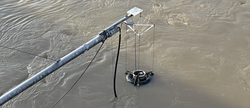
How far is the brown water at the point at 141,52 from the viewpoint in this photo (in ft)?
18.1

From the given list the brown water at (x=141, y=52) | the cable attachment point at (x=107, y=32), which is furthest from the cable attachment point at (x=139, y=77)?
the cable attachment point at (x=107, y=32)

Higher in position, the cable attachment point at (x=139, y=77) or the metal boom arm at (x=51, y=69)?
the metal boom arm at (x=51, y=69)

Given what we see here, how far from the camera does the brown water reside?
18.1 ft

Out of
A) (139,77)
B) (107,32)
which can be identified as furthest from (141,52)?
(107,32)

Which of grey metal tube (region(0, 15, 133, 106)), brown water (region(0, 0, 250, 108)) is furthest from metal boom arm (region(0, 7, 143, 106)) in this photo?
brown water (region(0, 0, 250, 108))

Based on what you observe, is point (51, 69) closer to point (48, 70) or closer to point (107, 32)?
point (48, 70)

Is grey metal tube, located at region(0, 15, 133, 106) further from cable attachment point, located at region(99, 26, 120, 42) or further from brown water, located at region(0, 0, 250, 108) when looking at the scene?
brown water, located at region(0, 0, 250, 108)

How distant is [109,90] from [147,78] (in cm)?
89

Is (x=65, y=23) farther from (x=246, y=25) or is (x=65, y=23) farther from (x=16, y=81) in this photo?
(x=246, y=25)

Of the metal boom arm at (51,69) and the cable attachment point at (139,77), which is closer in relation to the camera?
the metal boom arm at (51,69)

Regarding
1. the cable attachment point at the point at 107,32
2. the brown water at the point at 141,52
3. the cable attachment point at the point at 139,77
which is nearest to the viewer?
the cable attachment point at the point at 107,32

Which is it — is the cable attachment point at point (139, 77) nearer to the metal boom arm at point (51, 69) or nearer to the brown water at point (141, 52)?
the brown water at point (141, 52)

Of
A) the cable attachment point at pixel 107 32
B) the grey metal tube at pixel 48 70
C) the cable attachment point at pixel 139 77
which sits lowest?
the cable attachment point at pixel 139 77

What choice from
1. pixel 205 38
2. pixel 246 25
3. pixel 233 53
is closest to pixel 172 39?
pixel 205 38
